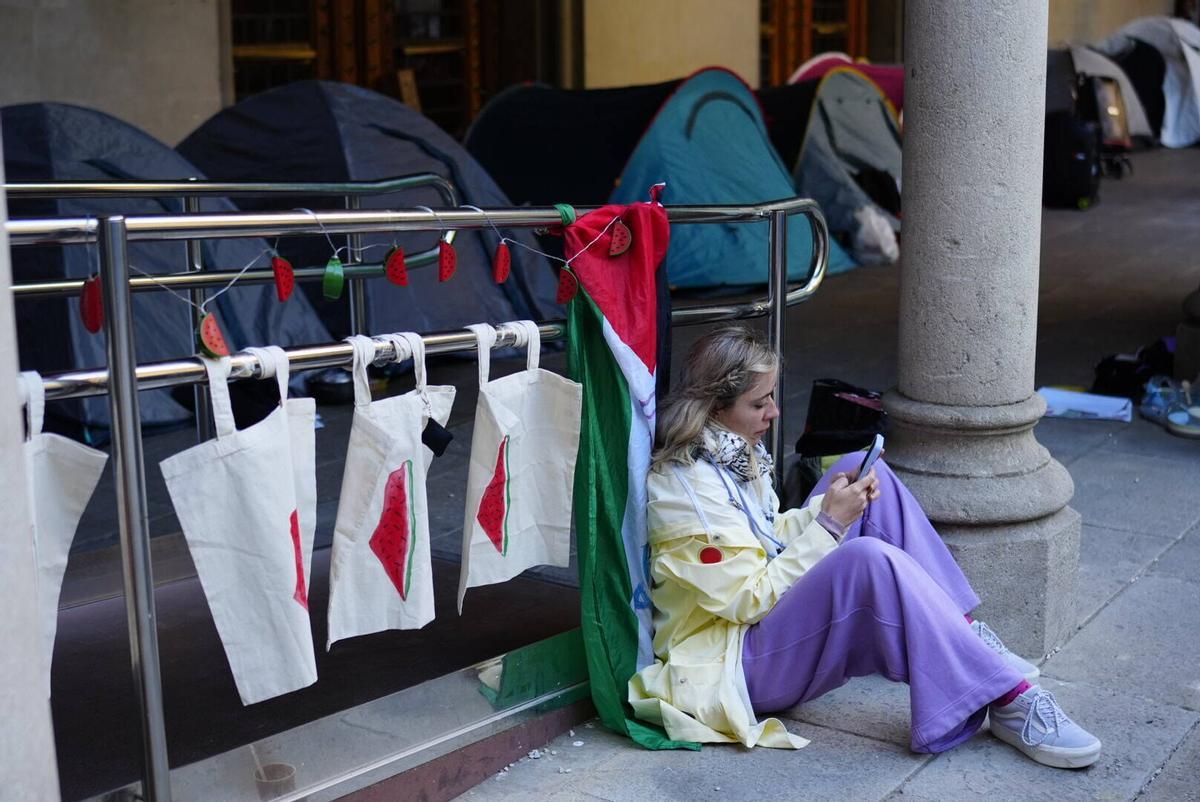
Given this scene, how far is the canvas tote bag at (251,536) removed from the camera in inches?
90.6

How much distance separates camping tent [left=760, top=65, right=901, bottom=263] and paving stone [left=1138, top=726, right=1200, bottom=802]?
7283 mm

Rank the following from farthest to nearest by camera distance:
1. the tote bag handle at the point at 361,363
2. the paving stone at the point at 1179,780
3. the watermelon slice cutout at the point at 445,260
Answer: the paving stone at the point at 1179,780 → the watermelon slice cutout at the point at 445,260 → the tote bag handle at the point at 361,363

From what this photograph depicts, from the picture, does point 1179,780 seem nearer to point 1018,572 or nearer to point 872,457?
point 1018,572

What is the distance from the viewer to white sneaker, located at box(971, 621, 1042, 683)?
3.26 meters

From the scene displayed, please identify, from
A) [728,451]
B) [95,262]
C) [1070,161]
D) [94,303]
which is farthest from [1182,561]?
[1070,161]

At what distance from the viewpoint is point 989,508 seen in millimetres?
3541

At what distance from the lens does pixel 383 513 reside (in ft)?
8.67

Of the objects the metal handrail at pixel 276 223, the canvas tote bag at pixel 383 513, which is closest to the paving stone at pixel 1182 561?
the metal handrail at pixel 276 223

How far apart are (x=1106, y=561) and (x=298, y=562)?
9.05ft

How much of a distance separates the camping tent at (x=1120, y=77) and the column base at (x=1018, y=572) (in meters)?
14.1

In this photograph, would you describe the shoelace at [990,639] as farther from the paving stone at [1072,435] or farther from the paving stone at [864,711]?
the paving stone at [1072,435]

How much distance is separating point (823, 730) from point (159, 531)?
246cm

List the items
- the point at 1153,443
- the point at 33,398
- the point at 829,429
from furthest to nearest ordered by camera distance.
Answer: the point at 1153,443 < the point at 829,429 < the point at 33,398

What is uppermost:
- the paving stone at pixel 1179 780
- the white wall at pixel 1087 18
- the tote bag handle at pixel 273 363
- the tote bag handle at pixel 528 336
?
the white wall at pixel 1087 18
